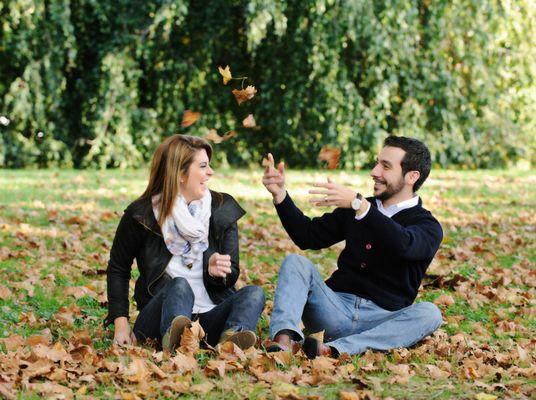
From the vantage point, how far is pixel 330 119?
1345 cm

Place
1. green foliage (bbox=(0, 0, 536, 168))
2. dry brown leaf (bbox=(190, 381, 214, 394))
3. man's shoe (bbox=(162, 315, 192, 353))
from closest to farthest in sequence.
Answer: dry brown leaf (bbox=(190, 381, 214, 394)) → man's shoe (bbox=(162, 315, 192, 353)) → green foliage (bbox=(0, 0, 536, 168))

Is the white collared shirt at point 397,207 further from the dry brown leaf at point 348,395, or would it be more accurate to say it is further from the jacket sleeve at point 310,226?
the dry brown leaf at point 348,395

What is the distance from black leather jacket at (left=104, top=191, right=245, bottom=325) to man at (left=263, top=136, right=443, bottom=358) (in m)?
0.25

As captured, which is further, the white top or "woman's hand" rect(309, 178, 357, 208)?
the white top

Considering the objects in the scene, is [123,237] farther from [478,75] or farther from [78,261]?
[478,75]

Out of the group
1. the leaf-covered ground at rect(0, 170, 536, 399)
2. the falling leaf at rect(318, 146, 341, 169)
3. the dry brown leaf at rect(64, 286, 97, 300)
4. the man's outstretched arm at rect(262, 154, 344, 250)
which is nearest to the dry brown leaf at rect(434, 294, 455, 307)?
the leaf-covered ground at rect(0, 170, 536, 399)

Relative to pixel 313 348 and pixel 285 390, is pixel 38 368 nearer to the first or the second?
pixel 285 390

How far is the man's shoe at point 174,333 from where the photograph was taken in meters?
3.68

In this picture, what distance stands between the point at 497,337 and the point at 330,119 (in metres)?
9.17

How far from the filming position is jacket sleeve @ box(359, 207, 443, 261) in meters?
3.77

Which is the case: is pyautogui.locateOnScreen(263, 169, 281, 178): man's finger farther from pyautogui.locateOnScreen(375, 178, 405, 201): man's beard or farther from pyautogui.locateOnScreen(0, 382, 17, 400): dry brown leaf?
pyautogui.locateOnScreen(0, 382, 17, 400): dry brown leaf

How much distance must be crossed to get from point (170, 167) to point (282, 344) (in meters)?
0.93

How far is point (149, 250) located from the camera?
4023mm

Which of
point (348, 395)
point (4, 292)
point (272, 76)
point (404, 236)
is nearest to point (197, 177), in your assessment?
point (404, 236)
